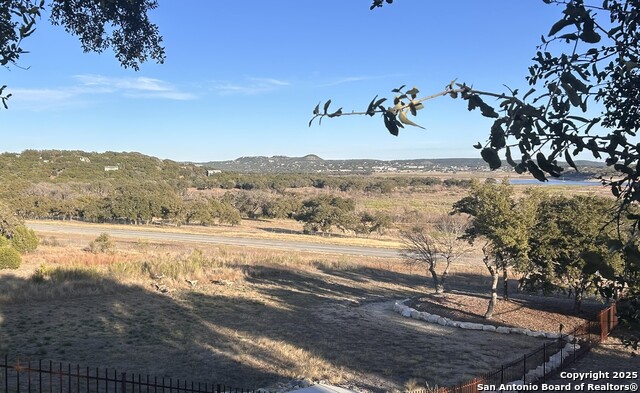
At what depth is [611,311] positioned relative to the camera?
16.2 m

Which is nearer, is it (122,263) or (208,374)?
(208,374)

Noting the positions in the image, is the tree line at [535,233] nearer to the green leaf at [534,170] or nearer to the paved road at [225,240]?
the green leaf at [534,170]

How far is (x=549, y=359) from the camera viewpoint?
40.8ft

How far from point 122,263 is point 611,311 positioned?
2314 centimetres

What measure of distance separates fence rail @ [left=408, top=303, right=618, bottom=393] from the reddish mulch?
1262mm

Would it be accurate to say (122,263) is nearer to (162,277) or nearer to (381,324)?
(162,277)

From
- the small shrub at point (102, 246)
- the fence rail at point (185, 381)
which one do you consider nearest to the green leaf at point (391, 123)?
the fence rail at point (185, 381)

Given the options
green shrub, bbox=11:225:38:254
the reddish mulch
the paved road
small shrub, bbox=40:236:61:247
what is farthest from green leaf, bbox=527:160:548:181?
small shrub, bbox=40:236:61:247

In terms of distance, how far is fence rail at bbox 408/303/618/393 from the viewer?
1030 cm

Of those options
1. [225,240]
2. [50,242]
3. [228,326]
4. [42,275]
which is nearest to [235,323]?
[228,326]

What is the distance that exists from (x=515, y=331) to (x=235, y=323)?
9528 mm

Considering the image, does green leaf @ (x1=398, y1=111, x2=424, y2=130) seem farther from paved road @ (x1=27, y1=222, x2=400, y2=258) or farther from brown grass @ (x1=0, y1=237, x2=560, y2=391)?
paved road @ (x1=27, y1=222, x2=400, y2=258)

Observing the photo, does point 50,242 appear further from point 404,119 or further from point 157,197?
point 404,119

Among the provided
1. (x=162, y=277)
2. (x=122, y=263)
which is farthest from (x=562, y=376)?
(x=122, y=263)
